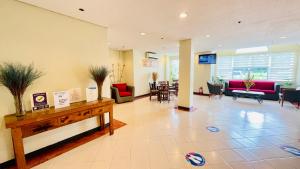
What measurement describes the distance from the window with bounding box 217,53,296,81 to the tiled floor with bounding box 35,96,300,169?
3.57m

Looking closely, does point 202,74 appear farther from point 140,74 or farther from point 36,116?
point 36,116

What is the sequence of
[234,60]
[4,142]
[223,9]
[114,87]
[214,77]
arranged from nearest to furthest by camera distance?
[4,142]
[223,9]
[114,87]
[234,60]
[214,77]

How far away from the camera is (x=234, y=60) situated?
761cm

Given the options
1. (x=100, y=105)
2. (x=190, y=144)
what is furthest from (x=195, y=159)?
(x=100, y=105)

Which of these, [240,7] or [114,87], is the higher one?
[240,7]

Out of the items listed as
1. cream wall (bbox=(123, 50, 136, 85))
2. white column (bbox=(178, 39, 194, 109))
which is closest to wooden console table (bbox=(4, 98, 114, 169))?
white column (bbox=(178, 39, 194, 109))

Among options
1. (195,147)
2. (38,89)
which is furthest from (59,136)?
(195,147)

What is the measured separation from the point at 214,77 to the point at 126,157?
763cm

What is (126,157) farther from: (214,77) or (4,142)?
(214,77)

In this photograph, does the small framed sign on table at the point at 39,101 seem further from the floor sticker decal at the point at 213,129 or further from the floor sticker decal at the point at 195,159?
the floor sticker decal at the point at 213,129

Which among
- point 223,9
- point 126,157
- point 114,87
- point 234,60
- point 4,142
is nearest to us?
point 4,142

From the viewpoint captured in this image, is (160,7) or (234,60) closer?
(160,7)

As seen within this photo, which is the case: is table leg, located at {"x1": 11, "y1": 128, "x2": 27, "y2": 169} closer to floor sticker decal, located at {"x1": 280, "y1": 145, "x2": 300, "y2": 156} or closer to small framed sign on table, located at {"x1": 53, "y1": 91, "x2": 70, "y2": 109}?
small framed sign on table, located at {"x1": 53, "y1": 91, "x2": 70, "y2": 109}

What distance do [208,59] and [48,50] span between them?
7.07m
